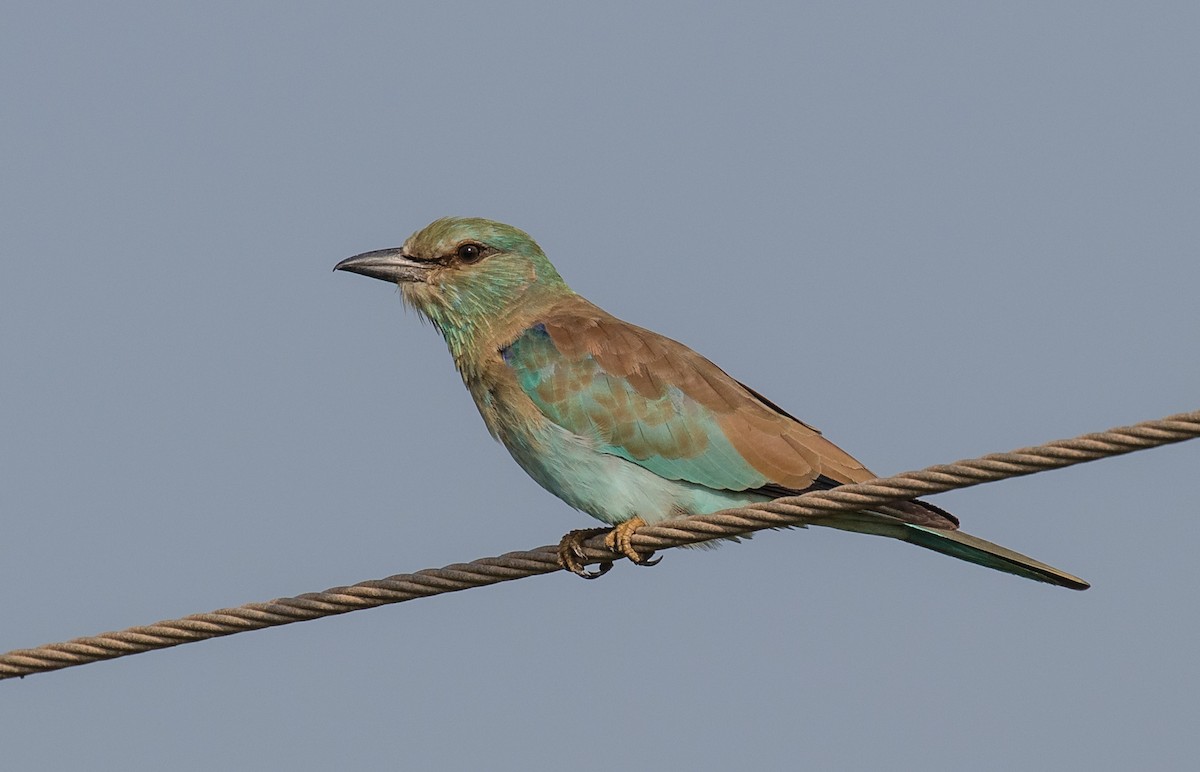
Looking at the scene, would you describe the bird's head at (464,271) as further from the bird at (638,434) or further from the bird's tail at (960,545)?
the bird's tail at (960,545)

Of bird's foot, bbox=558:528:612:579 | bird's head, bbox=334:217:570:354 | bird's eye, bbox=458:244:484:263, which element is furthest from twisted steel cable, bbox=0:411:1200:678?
bird's eye, bbox=458:244:484:263

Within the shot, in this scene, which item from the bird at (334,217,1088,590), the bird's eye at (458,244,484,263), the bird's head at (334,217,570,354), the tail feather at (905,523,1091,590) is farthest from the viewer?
the bird's eye at (458,244,484,263)

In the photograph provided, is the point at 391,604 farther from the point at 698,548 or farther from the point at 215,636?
the point at 698,548

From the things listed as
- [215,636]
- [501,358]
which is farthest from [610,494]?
[215,636]

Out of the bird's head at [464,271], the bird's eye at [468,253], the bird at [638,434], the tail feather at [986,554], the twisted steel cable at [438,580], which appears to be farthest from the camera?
the bird's eye at [468,253]

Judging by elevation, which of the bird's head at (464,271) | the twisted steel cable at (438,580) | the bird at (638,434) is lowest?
the twisted steel cable at (438,580)

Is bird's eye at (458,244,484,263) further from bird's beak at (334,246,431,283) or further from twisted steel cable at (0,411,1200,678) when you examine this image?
twisted steel cable at (0,411,1200,678)

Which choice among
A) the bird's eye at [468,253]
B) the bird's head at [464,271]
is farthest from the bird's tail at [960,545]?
the bird's eye at [468,253]
